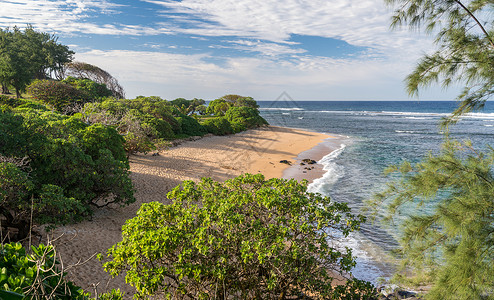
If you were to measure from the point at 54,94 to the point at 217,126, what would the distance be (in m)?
17.0

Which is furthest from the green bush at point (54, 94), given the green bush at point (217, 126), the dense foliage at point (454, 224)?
the dense foliage at point (454, 224)

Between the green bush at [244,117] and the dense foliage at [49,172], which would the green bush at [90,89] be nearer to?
the green bush at [244,117]

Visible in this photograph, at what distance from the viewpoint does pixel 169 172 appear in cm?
1792

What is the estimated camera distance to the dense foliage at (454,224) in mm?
4480

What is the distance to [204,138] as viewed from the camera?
3419 centimetres

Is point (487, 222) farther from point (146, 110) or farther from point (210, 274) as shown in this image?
point (146, 110)

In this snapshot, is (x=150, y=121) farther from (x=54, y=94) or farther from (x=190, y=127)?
(x=54, y=94)

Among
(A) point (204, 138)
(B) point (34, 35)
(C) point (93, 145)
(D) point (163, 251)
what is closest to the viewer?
(D) point (163, 251)

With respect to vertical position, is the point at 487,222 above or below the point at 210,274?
above

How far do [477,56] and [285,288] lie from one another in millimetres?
4915

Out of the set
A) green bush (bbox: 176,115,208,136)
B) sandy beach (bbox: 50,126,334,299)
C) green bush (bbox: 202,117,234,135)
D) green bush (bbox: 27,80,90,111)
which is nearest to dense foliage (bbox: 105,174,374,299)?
sandy beach (bbox: 50,126,334,299)

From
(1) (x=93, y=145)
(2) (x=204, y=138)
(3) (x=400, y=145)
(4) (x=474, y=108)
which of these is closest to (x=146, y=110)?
(2) (x=204, y=138)

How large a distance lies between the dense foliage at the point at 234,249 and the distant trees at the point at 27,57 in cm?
3802

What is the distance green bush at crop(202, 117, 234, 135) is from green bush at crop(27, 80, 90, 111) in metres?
13.6
